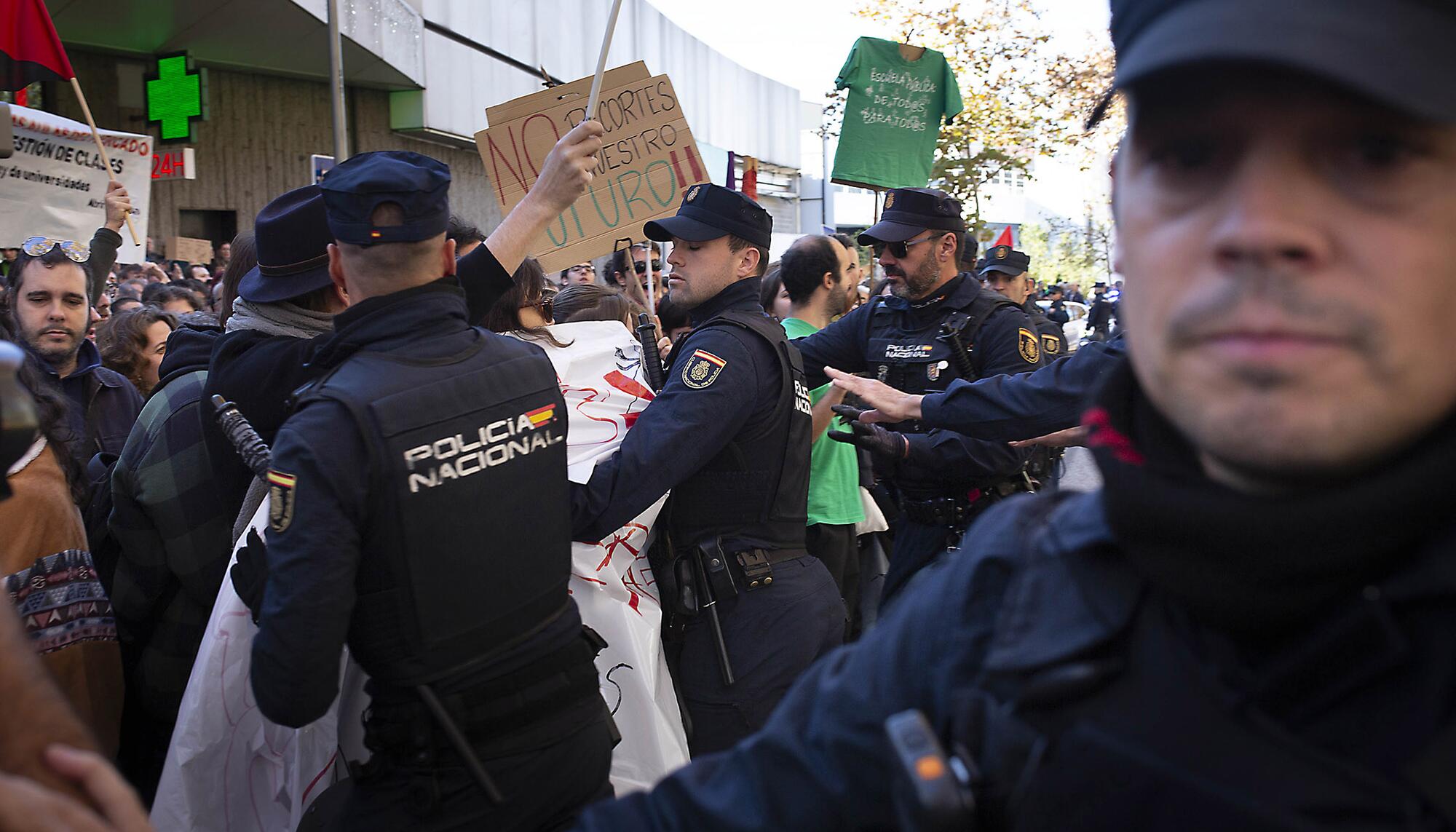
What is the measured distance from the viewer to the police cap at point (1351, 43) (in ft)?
2.61

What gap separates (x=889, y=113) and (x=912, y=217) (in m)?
3.46

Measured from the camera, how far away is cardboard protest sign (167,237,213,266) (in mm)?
11195

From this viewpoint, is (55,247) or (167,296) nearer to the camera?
(55,247)

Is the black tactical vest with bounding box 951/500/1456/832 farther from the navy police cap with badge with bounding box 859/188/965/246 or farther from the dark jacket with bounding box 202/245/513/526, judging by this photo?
the navy police cap with badge with bounding box 859/188/965/246

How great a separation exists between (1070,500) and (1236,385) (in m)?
0.35

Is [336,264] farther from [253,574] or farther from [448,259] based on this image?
[253,574]

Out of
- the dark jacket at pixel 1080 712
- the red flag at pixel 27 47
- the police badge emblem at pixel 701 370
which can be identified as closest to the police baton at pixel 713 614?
the police badge emblem at pixel 701 370

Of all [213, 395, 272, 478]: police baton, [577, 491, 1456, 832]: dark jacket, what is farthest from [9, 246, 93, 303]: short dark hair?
[577, 491, 1456, 832]: dark jacket

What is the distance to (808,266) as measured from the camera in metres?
5.84

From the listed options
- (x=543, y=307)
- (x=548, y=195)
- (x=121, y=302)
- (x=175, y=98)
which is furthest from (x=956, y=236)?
(x=175, y=98)

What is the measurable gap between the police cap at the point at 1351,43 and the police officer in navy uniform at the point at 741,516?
265 cm

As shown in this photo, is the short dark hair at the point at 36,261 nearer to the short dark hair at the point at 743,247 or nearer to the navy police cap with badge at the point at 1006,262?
the short dark hair at the point at 743,247

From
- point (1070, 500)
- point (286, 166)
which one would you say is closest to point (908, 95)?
point (1070, 500)

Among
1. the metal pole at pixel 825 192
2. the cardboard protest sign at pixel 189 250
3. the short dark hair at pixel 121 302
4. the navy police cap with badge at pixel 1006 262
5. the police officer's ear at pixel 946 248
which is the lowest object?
the short dark hair at pixel 121 302
